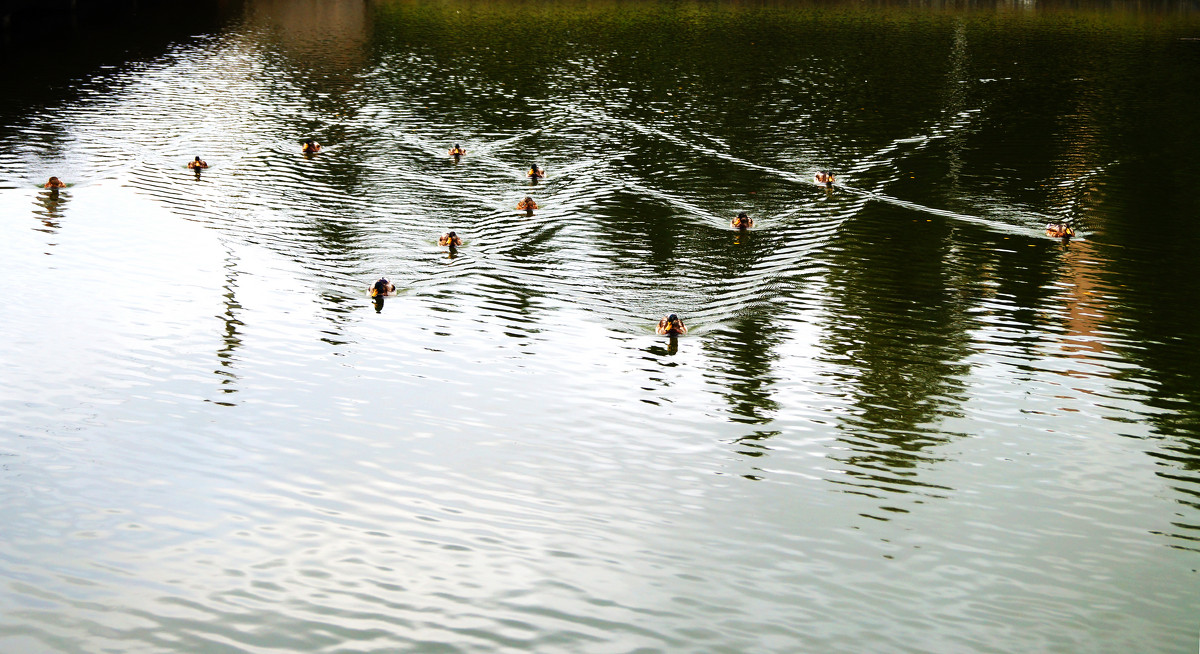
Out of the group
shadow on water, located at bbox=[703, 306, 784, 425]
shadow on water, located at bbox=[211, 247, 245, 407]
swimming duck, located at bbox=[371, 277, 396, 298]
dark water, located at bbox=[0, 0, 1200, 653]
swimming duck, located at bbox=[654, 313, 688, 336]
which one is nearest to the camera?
dark water, located at bbox=[0, 0, 1200, 653]

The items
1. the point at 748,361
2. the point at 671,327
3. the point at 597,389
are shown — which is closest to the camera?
the point at 597,389

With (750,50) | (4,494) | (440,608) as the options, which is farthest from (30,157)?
(750,50)

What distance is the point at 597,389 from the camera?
18.1 metres

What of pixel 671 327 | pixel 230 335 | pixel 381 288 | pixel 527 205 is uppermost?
pixel 527 205

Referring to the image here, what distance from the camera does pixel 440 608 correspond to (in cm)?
1239

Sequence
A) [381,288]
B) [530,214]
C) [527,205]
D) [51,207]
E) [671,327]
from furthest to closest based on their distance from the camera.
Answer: [527,205] → [51,207] → [530,214] → [381,288] → [671,327]

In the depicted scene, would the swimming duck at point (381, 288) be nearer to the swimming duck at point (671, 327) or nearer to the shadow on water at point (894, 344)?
the swimming duck at point (671, 327)

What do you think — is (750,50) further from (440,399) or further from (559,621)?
(559,621)

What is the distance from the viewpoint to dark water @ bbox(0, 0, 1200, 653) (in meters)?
12.6

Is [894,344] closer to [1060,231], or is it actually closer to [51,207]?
[1060,231]

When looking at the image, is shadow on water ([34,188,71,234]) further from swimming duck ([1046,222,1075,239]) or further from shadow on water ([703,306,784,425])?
swimming duck ([1046,222,1075,239])

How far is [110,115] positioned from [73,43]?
2160cm

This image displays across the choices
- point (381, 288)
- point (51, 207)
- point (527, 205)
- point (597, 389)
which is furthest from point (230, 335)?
point (51, 207)

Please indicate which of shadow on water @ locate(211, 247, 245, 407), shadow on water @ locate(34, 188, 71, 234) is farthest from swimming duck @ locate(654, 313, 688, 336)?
shadow on water @ locate(34, 188, 71, 234)
